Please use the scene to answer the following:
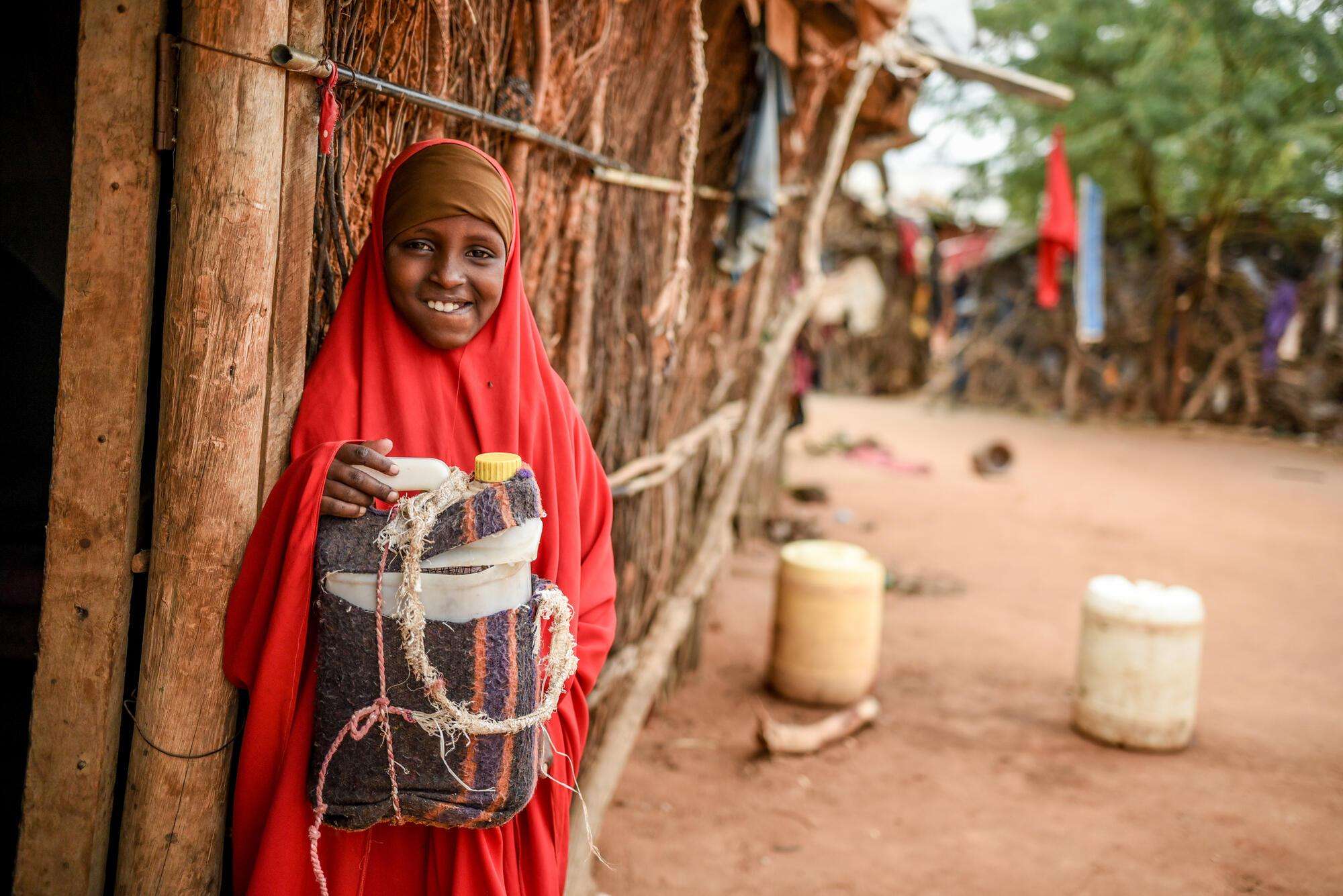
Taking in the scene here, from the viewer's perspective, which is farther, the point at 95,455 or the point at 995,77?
the point at 995,77

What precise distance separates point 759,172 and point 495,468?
2.91 m

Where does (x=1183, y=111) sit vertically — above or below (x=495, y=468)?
above

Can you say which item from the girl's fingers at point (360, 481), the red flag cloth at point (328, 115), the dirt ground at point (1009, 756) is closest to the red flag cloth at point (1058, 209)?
the dirt ground at point (1009, 756)

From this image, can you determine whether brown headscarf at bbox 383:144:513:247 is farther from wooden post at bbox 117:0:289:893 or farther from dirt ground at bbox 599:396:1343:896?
dirt ground at bbox 599:396:1343:896

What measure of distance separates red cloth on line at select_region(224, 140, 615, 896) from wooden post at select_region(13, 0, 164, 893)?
246mm

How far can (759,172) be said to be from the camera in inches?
154

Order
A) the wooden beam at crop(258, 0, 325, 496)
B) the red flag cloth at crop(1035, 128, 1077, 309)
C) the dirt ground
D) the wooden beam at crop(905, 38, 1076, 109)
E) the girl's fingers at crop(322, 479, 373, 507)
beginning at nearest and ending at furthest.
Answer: the girl's fingers at crop(322, 479, 373, 507), the wooden beam at crop(258, 0, 325, 496), the dirt ground, the wooden beam at crop(905, 38, 1076, 109), the red flag cloth at crop(1035, 128, 1077, 309)

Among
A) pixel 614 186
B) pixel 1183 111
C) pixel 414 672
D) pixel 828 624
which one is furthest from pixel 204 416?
pixel 1183 111

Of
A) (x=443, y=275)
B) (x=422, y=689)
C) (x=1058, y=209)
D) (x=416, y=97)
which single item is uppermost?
(x=1058, y=209)

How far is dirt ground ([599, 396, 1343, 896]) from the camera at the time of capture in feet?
9.98

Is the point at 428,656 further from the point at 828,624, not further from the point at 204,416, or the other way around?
the point at 828,624

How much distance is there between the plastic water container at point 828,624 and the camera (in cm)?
421

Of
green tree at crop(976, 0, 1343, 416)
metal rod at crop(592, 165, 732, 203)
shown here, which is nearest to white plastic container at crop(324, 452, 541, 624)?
metal rod at crop(592, 165, 732, 203)

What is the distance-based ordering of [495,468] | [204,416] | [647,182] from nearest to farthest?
1. [495,468]
2. [204,416]
3. [647,182]
